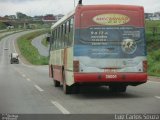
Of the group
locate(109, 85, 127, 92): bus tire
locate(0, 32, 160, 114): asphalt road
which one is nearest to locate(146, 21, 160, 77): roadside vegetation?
locate(109, 85, 127, 92): bus tire

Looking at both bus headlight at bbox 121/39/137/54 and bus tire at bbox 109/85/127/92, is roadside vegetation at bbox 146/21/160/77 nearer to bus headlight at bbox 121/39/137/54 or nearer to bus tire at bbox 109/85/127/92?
bus tire at bbox 109/85/127/92

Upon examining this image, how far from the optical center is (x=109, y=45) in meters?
17.3

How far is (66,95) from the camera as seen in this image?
61.3ft

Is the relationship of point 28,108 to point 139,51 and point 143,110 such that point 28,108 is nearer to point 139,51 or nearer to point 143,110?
point 143,110

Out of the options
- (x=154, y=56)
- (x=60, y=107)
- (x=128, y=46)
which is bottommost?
(x=154, y=56)

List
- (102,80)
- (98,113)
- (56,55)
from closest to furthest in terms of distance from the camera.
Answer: (98,113) < (102,80) < (56,55)

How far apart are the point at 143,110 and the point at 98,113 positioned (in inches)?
46.7

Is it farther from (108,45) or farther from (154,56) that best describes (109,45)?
(154,56)

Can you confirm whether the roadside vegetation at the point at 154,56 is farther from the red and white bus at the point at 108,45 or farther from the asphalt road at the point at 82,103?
the red and white bus at the point at 108,45

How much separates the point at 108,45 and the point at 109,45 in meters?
0.03

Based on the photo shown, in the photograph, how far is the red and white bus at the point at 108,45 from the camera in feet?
56.3

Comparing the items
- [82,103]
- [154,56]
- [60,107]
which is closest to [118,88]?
[82,103]

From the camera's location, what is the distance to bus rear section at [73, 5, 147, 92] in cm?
1716

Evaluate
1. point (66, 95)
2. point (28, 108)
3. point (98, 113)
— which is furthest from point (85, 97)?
point (98, 113)
